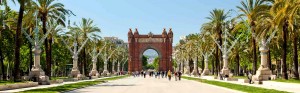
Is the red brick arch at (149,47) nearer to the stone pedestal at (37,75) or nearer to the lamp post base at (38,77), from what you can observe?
the stone pedestal at (37,75)

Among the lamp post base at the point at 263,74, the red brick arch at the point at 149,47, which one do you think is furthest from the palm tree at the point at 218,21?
the red brick arch at the point at 149,47

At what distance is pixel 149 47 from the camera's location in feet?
502

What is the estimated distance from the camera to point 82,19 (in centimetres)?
7550

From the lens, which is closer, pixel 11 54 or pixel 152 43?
pixel 11 54

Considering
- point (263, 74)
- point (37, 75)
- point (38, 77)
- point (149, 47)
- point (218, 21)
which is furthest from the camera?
point (149, 47)

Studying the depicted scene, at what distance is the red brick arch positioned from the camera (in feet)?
497

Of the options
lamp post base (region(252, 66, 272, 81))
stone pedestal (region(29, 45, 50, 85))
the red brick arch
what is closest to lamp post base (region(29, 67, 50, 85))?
stone pedestal (region(29, 45, 50, 85))

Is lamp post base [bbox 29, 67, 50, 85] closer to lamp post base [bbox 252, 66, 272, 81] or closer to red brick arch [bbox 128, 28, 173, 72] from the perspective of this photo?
lamp post base [bbox 252, 66, 272, 81]

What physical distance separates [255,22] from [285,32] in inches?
295

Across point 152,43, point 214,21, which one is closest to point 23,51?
point 214,21

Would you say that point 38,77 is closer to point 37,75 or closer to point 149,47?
point 37,75

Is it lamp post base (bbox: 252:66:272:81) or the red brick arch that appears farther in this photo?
the red brick arch

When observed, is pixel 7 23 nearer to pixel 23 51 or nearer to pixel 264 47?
pixel 23 51

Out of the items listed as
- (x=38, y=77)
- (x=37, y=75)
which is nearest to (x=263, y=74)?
(x=38, y=77)
